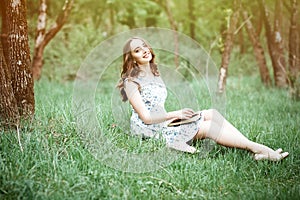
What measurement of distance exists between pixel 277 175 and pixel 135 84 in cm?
154

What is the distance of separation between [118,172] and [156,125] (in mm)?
819

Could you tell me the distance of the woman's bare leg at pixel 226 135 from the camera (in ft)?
12.5

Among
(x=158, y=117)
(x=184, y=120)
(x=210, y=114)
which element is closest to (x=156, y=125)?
(x=158, y=117)

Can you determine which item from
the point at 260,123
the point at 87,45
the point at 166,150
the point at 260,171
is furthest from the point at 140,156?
the point at 87,45

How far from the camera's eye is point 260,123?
5383 mm

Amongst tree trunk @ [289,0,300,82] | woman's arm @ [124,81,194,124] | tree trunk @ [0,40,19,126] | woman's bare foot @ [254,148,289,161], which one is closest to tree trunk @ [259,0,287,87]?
tree trunk @ [289,0,300,82]

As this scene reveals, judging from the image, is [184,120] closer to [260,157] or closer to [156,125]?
[156,125]

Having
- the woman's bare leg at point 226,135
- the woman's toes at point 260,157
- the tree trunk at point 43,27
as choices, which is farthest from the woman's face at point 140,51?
the tree trunk at point 43,27

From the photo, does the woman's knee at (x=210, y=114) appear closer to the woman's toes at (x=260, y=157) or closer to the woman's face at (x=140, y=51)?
the woman's toes at (x=260, y=157)

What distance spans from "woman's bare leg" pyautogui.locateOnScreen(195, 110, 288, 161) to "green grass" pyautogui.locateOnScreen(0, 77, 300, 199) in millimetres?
88

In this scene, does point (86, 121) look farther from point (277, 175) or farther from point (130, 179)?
point (277, 175)

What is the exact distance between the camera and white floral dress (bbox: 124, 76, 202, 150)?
3939mm

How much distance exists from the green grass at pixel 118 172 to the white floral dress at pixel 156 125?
0.41ft

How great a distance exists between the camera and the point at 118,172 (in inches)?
131
